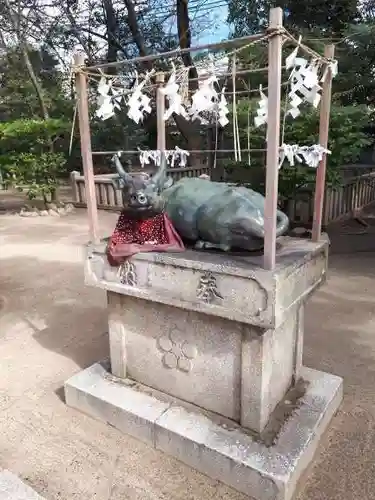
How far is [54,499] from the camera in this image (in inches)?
79.3

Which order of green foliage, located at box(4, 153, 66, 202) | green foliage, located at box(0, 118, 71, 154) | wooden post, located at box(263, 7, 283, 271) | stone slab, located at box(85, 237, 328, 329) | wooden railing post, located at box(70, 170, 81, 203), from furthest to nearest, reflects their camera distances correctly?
wooden railing post, located at box(70, 170, 81, 203)
green foliage, located at box(4, 153, 66, 202)
green foliage, located at box(0, 118, 71, 154)
stone slab, located at box(85, 237, 328, 329)
wooden post, located at box(263, 7, 283, 271)

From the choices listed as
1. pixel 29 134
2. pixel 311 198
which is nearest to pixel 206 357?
pixel 311 198

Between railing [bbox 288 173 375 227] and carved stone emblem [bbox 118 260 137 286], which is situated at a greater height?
carved stone emblem [bbox 118 260 137 286]

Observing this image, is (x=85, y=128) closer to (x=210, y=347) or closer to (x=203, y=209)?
(x=203, y=209)

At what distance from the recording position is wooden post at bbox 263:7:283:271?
1628 millimetres

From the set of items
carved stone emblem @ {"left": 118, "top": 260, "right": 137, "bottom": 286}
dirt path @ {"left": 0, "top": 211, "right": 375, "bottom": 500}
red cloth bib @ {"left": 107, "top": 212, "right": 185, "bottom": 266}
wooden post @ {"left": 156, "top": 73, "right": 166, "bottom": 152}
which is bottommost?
dirt path @ {"left": 0, "top": 211, "right": 375, "bottom": 500}

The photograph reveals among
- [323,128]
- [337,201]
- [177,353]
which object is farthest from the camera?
[337,201]

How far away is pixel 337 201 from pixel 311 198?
39.6 inches

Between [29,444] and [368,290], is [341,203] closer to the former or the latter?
[368,290]

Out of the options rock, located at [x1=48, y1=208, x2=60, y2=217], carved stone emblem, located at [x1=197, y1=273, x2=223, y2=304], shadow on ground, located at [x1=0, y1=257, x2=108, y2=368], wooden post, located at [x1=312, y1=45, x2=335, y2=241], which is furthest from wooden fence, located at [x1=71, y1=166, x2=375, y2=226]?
carved stone emblem, located at [x1=197, y1=273, x2=223, y2=304]

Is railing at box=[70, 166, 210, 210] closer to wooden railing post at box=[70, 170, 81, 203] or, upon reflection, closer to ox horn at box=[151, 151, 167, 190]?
wooden railing post at box=[70, 170, 81, 203]

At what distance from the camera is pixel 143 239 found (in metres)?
2.32

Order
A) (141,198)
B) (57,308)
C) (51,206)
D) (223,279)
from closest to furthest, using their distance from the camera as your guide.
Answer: (223,279) → (141,198) → (57,308) → (51,206)

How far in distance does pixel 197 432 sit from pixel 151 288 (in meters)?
0.83
